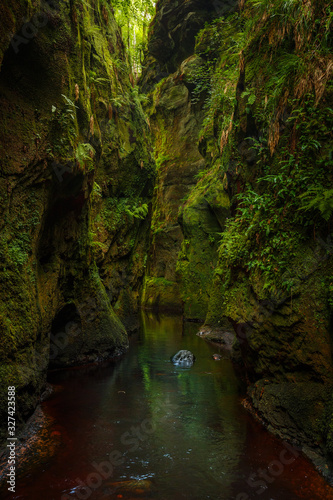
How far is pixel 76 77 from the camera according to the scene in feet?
24.3

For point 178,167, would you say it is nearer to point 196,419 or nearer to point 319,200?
point 319,200

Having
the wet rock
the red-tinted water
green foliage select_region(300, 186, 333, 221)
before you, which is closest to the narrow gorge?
green foliage select_region(300, 186, 333, 221)

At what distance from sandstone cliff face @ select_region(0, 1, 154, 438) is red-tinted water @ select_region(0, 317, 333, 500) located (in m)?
0.90

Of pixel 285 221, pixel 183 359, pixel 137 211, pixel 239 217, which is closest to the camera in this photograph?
pixel 285 221

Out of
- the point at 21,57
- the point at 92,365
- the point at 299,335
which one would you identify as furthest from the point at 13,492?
the point at 21,57

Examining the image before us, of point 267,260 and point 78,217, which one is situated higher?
point 78,217

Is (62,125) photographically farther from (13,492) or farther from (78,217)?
(13,492)

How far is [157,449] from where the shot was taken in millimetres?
4781

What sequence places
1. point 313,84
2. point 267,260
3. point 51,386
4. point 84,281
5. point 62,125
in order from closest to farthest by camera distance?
point 313,84 → point 267,260 → point 62,125 → point 51,386 → point 84,281

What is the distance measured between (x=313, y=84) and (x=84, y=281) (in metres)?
7.33

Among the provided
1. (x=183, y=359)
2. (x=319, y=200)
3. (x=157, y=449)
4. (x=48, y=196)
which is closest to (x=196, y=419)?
(x=157, y=449)

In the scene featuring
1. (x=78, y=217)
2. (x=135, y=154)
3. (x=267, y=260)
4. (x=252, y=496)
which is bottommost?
(x=252, y=496)

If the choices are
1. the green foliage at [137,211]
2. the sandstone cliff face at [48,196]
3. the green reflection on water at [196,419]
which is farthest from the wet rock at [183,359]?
the green foliage at [137,211]

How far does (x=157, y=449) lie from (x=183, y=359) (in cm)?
490
